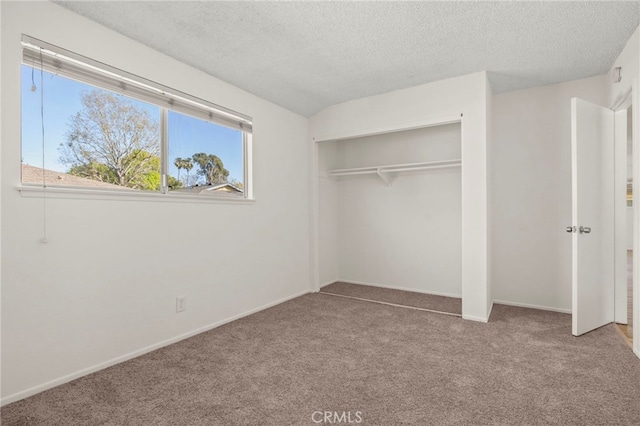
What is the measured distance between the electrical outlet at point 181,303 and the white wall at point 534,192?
319 centimetres

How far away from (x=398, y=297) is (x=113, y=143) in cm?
341

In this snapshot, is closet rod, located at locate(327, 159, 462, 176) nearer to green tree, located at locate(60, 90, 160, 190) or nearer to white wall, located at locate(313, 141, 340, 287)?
white wall, located at locate(313, 141, 340, 287)

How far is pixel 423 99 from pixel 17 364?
3.92 meters

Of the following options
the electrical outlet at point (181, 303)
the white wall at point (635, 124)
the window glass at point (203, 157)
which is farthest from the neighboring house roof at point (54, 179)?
the white wall at point (635, 124)

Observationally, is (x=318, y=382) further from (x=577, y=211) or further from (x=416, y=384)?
(x=577, y=211)

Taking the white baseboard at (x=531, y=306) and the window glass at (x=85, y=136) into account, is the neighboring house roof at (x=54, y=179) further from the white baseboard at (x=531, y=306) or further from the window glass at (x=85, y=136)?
the white baseboard at (x=531, y=306)

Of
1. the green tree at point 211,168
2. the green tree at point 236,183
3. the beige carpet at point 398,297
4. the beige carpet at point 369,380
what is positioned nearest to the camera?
the beige carpet at point 369,380

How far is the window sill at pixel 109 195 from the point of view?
74.2 inches

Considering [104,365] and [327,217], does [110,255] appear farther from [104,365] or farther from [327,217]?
[327,217]

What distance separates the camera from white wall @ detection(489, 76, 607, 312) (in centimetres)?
331

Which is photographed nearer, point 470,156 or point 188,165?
point 188,165

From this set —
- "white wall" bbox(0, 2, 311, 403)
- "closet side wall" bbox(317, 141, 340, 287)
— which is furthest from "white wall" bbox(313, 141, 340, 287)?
"white wall" bbox(0, 2, 311, 403)

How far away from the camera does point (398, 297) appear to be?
3.95 meters

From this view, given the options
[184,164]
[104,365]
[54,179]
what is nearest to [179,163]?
[184,164]
